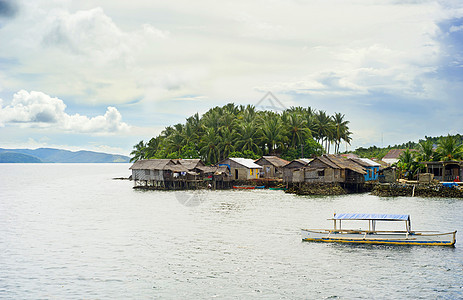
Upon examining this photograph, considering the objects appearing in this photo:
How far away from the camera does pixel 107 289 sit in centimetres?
2155

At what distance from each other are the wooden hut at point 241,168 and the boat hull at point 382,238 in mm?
47250

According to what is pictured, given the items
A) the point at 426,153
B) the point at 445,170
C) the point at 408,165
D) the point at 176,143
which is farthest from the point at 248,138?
the point at 445,170

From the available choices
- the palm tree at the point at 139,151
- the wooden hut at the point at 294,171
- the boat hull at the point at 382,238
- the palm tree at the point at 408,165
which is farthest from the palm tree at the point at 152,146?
the boat hull at the point at 382,238

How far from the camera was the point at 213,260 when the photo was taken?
86.1 feet

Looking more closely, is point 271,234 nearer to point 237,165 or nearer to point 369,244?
point 369,244

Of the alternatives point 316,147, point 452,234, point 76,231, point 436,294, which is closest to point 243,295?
point 436,294

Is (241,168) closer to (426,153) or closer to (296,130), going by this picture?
(296,130)

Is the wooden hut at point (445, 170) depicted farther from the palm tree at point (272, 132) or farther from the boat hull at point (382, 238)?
the boat hull at point (382, 238)

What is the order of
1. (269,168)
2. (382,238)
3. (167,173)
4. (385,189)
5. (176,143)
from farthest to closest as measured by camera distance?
1. (176,143)
2. (269,168)
3. (167,173)
4. (385,189)
5. (382,238)

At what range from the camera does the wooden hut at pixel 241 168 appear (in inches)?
3083

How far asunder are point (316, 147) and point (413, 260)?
67757 millimetres

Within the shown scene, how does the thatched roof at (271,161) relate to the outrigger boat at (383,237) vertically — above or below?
above

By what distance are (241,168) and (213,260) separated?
5276 centimetres

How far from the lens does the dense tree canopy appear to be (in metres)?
89.5
